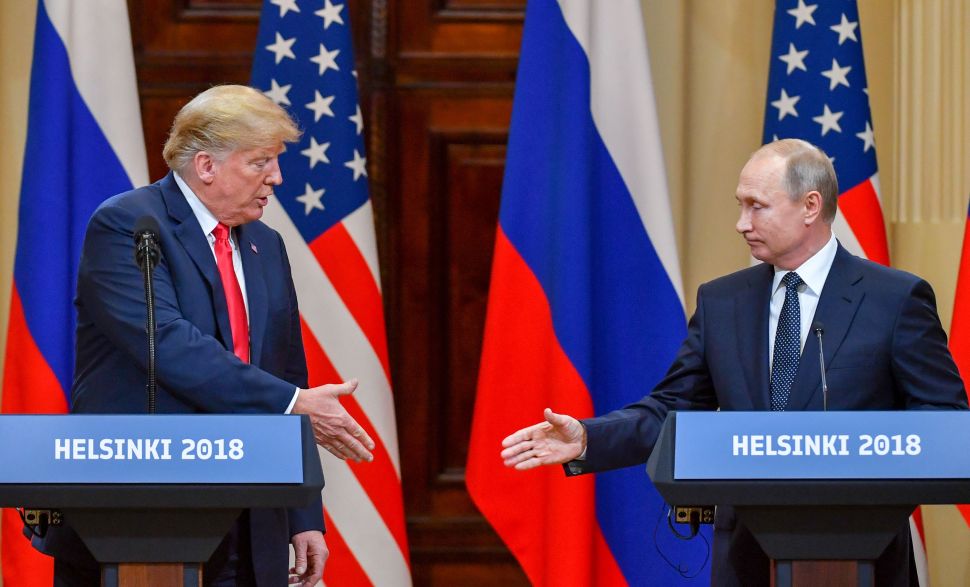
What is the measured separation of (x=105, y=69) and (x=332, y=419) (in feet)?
6.26

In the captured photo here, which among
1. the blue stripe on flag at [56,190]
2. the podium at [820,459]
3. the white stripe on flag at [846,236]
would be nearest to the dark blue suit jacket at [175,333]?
the podium at [820,459]

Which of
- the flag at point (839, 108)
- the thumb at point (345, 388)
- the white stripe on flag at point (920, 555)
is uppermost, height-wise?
the flag at point (839, 108)

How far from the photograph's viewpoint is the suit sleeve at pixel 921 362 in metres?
2.60

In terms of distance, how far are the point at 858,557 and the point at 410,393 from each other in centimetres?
273

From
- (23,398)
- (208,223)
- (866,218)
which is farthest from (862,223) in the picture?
(23,398)

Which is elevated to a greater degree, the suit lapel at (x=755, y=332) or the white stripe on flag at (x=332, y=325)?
the white stripe on flag at (x=332, y=325)

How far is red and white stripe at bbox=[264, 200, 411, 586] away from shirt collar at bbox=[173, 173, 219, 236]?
1234mm

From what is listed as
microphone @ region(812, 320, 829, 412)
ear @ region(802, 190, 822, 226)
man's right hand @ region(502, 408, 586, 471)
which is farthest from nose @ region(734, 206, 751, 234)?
man's right hand @ region(502, 408, 586, 471)

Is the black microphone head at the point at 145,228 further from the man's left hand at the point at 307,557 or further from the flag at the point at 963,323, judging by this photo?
the flag at the point at 963,323

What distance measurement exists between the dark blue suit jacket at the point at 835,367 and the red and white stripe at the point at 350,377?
1.32 m

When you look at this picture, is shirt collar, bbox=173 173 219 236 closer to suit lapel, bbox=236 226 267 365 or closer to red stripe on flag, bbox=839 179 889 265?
suit lapel, bbox=236 226 267 365

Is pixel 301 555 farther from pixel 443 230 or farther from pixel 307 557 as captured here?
pixel 443 230

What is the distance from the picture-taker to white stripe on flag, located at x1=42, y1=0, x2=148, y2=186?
13.0 ft

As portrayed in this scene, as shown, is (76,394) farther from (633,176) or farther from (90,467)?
(633,176)
